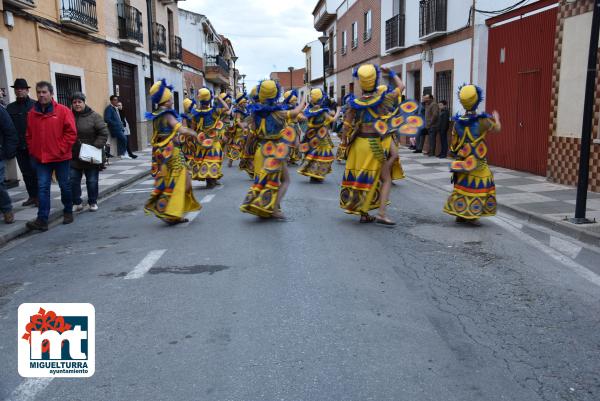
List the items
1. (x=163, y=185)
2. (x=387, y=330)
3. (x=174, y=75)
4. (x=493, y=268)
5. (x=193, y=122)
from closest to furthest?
(x=387, y=330)
(x=493, y=268)
(x=163, y=185)
(x=193, y=122)
(x=174, y=75)

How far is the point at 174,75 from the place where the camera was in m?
29.0

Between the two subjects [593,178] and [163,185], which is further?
[593,178]

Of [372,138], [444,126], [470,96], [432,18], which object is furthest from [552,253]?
[432,18]

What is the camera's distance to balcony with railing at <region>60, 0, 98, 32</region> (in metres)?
14.5

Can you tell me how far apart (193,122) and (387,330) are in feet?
26.8

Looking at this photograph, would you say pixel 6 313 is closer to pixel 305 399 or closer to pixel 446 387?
Answer: pixel 305 399

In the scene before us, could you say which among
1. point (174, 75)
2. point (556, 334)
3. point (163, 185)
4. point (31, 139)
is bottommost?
point (556, 334)

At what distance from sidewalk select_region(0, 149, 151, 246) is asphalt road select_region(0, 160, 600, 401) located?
1.34 feet

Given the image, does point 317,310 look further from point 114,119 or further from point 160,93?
point 114,119

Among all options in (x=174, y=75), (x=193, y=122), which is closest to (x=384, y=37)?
(x=174, y=75)

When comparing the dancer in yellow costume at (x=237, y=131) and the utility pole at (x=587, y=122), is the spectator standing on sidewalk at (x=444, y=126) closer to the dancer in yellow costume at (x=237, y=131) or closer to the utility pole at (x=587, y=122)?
the dancer in yellow costume at (x=237, y=131)

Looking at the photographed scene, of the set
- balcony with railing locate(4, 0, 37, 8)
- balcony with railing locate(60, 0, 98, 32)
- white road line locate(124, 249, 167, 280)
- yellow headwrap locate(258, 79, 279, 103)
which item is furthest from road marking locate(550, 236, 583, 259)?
balcony with railing locate(60, 0, 98, 32)

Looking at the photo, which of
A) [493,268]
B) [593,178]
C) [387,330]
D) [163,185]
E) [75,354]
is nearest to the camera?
[75,354]

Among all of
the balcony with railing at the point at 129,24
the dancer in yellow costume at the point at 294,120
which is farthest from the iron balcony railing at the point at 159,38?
the dancer in yellow costume at the point at 294,120
